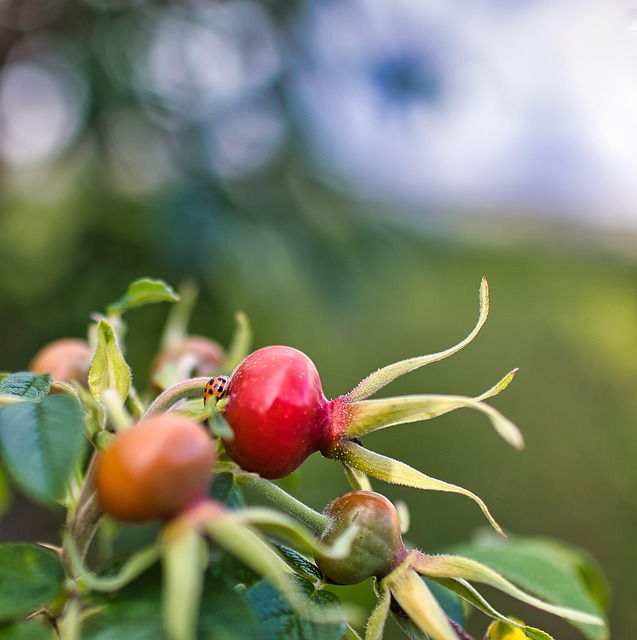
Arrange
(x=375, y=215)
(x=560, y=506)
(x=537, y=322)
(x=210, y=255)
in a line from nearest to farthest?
1. (x=210, y=255)
2. (x=375, y=215)
3. (x=560, y=506)
4. (x=537, y=322)

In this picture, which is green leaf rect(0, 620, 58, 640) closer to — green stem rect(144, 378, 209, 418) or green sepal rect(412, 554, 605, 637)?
green stem rect(144, 378, 209, 418)

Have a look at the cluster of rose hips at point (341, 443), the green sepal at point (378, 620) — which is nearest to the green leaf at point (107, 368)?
the cluster of rose hips at point (341, 443)

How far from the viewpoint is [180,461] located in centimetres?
59

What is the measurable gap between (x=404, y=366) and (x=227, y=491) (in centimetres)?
22

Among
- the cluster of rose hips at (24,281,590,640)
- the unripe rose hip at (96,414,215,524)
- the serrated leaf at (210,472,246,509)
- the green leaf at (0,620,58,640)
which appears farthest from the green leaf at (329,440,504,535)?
the green leaf at (0,620,58,640)

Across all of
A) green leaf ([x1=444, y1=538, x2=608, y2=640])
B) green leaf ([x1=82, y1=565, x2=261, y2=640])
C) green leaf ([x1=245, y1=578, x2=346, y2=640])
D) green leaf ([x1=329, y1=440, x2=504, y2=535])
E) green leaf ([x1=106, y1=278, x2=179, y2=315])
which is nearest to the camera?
green leaf ([x1=82, y1=565, x2=261, y2=640])

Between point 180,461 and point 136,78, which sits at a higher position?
point 180,461

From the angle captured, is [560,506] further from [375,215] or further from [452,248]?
[375,215]

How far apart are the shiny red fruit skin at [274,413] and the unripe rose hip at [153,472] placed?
0.13m

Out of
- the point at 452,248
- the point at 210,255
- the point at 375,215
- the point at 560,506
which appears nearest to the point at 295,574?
the point at 210,255

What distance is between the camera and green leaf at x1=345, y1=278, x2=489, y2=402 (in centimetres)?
77

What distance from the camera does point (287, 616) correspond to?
67 cm

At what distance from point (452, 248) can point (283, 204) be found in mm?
2917

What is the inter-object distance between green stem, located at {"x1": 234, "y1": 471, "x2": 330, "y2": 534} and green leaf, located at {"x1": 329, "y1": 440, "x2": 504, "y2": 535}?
0.07 meters
